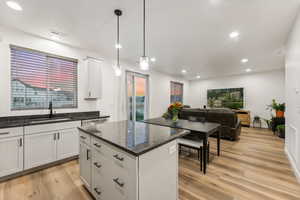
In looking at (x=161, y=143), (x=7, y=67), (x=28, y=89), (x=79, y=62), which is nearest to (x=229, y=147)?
(x=161, y=143)

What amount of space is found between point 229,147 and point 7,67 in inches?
214

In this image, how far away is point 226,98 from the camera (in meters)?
6.86

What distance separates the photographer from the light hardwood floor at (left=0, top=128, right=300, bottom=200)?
1.71m

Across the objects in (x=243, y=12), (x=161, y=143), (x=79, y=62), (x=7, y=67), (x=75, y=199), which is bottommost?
(x=75, y=199)

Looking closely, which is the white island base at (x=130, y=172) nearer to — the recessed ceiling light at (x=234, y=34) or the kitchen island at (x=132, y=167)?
the kitchen island at (x=132, y=167)

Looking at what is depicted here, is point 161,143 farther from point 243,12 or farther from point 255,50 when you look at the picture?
point 255,50

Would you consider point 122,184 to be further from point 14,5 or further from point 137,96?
point 137,96

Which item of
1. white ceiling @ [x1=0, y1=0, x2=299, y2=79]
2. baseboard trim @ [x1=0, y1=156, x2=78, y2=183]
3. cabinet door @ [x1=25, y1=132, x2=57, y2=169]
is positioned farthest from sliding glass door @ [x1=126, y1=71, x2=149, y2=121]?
cabinet door @ [x1=25, y1=132, x2=57, y2=169]

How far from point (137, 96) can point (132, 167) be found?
403cm

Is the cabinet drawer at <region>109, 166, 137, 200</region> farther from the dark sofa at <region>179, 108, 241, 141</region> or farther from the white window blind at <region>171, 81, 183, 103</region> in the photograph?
the white window blind at <region>171, 81, 183, 103</region>

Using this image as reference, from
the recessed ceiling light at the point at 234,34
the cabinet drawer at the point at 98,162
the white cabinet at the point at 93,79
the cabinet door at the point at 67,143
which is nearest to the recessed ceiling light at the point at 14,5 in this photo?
the white cabinet at the point at 93,79

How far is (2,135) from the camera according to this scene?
198 cm

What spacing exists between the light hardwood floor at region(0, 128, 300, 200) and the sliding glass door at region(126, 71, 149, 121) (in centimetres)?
256

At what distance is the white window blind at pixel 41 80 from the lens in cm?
253
